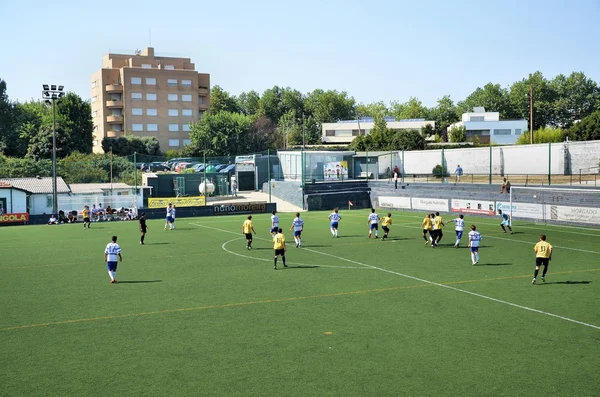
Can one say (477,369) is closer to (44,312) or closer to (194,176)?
(44,312)

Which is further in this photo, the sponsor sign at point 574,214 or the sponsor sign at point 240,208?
the sponsor sign at point 240,208

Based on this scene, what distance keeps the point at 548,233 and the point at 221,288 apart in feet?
74.6

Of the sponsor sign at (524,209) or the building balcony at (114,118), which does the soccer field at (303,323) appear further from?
the building balcony at (114,118)

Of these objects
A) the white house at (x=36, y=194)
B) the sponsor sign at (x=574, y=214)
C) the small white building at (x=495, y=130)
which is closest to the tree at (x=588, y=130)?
the sponsor sign at (x=574, y=214)

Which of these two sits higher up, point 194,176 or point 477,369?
point 194,176

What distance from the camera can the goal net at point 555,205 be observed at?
121 ft

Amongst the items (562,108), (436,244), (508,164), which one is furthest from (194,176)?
(562,108)

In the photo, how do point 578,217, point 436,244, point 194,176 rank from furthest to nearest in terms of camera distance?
point 194,176
point 578,217
point 436,244

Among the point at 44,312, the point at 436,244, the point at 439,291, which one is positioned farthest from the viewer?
the point at 436,244

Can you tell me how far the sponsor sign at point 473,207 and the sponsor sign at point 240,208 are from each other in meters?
16.9

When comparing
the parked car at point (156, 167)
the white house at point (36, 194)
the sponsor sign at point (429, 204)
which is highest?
the parked car at point (156, 167)

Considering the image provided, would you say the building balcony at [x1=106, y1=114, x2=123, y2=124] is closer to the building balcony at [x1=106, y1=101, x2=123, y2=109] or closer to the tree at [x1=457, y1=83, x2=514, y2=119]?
the building balcony at [x1=106, y1=101, x2=123, y2=109]

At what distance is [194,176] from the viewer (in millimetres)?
61562

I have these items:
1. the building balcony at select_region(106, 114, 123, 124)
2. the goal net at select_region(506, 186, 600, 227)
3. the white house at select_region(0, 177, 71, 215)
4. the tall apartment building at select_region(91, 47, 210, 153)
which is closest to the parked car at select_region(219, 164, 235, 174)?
the white house at select_region(0, 177, 71, 215)
